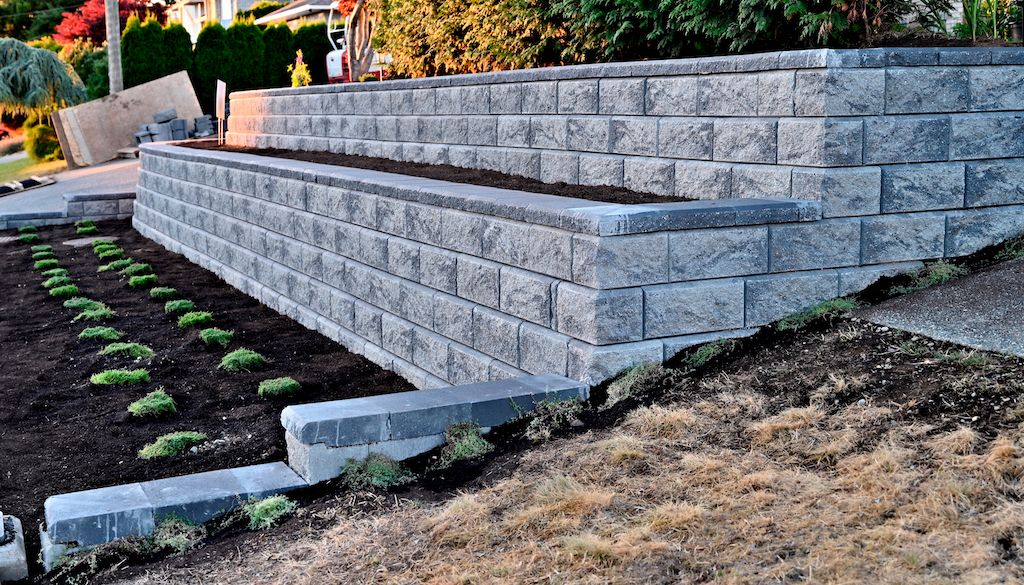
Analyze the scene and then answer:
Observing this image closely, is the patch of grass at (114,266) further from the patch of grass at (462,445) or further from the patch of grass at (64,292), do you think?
the patch of grass at (462,445)

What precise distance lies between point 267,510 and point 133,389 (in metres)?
3.30

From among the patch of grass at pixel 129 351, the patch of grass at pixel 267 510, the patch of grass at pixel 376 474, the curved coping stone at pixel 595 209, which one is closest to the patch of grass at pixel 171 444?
the patch of grass at pixel 267 510

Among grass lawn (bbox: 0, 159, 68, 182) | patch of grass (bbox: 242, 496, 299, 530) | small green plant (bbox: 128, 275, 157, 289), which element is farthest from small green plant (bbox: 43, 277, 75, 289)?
grass lawn (bbox: 0, 159, 68, 182)

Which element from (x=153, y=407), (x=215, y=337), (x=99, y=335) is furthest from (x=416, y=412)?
(x=99, y=335)

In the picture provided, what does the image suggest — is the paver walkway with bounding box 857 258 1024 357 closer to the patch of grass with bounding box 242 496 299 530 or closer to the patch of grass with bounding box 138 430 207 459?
the patch of grass with bounding box 242 496 299 530

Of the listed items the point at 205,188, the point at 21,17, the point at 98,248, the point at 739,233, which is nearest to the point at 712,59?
the point at 739,233

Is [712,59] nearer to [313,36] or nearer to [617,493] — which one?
A: [617,493]

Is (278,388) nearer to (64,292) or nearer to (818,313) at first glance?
(818,313)

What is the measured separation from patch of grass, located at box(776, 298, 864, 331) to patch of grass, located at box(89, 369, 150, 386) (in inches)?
189

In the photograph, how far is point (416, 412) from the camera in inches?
217

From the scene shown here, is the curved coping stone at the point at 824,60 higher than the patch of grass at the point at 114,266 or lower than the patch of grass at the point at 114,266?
higher

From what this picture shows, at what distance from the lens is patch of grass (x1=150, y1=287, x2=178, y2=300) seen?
11.5 meters

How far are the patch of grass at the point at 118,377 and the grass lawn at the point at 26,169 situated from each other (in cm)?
1920

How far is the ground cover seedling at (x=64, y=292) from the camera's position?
1169cm
